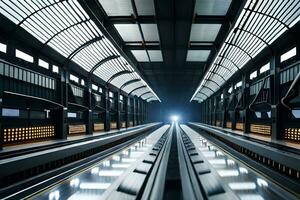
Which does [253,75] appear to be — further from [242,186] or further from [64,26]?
[242,186]

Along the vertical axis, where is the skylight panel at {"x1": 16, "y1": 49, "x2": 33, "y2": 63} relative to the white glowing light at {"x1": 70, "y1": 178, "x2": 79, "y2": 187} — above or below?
above

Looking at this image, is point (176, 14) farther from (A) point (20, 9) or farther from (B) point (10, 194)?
(B) point (10, 194)

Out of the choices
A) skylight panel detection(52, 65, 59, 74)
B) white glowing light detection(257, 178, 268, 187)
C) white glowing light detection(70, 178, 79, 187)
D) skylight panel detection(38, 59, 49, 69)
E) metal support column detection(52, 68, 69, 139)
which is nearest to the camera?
white glowing light detection(257, 178, 268, 187)

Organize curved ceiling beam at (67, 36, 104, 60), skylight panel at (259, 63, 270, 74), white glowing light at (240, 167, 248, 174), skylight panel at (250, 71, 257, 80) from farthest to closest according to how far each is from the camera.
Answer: skylight panel at (250, 71, 257, 80) < skylight panel at (259, 63, 270, 74) < curved ceiling beam at (67, 36, 104, 60) < white glowing light at (240, 167, 248, 174)

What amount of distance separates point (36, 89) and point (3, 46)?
3827mm

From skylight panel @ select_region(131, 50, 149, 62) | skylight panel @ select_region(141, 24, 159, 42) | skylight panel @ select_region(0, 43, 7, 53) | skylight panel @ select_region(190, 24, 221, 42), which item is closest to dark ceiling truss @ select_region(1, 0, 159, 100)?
skylight panel @ select_region(0, 43, 7, 53)

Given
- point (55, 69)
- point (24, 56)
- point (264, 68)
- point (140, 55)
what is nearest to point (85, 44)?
point (55, 69)

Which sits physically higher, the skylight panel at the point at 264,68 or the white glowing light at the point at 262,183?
the skylight panel at the point at 264,68

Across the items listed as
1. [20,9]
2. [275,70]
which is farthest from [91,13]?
[275,70]

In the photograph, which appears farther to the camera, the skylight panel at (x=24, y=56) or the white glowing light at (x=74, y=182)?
the skylight panel at (x=24, y=56)

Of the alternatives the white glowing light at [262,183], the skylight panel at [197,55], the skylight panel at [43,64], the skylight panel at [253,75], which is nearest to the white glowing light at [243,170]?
the white glowing light at [262,183]

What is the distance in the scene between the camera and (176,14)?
13.9 meters

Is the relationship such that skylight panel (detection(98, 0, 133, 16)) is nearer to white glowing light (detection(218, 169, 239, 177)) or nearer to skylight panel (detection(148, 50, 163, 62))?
skylight panel (detection(148, 50, 163, 62))

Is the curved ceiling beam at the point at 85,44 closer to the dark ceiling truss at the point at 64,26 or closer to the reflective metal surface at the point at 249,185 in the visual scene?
the dark ceiling truss at the point at 64,26
